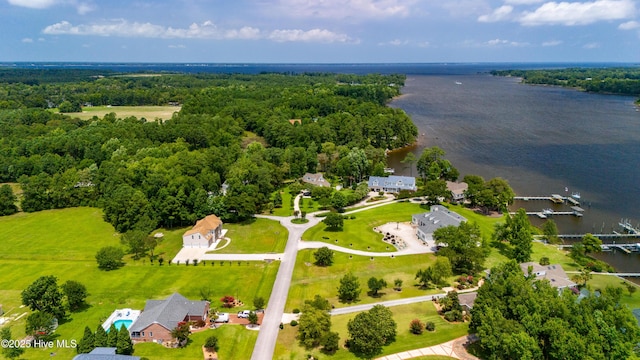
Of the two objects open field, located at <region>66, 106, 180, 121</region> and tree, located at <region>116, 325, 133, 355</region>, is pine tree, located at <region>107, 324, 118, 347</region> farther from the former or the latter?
open field, located at <region>66, 106, 180, 121</region>

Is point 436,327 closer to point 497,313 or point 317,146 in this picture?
point 497,313

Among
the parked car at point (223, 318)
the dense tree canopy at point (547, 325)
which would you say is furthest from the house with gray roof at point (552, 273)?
the parked car at point (223, 318)

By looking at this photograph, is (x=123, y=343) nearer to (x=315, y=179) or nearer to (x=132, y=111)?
(x=315, y=179)

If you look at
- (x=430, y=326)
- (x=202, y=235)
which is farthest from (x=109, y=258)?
(x=430, y=326)

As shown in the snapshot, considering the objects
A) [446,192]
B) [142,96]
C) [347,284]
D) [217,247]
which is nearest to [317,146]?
[446,192]

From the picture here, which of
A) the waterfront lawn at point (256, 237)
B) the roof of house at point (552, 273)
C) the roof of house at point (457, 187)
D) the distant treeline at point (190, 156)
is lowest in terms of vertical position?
the waterfront lawn at point (256, 237)

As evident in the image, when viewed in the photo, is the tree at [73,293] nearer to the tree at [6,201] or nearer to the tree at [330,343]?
the tree at [330,343]
